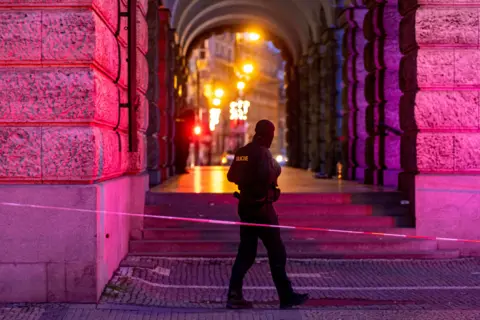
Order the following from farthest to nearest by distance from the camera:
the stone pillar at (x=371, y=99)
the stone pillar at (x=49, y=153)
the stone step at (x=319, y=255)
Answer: the stone pillar at (x=371, y=99)
the stone step at (x=319, y=255)
the stone pillar at (x=49, y=153)

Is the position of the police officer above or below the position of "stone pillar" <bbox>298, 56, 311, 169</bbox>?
below

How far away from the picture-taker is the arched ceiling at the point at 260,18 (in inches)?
928

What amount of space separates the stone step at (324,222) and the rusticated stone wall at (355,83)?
22.4ft

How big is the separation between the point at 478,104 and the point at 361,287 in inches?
133

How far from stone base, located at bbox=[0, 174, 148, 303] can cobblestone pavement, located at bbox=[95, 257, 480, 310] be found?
0.43m

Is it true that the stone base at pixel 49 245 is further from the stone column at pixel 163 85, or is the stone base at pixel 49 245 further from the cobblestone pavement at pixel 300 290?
the stone column at pixel 163 85

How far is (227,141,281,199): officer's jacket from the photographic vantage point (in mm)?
7340

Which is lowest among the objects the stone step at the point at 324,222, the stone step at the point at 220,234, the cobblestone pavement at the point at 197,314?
the cobblestone pavement at the point at 197,314

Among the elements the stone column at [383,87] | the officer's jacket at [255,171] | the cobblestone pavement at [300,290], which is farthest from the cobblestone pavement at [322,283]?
the stone column at [383,87]

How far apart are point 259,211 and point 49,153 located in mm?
2198

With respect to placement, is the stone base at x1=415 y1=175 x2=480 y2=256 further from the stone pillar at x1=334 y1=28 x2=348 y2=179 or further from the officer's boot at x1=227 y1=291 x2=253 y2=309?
the stone pillar at x1=334 y1=28 x2=348 y2=179

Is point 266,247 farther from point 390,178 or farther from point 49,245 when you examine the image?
point 390,178

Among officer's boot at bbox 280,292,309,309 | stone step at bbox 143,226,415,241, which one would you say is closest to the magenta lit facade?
stone step at bbox 143,226,415,241

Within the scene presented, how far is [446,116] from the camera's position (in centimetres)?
1041
